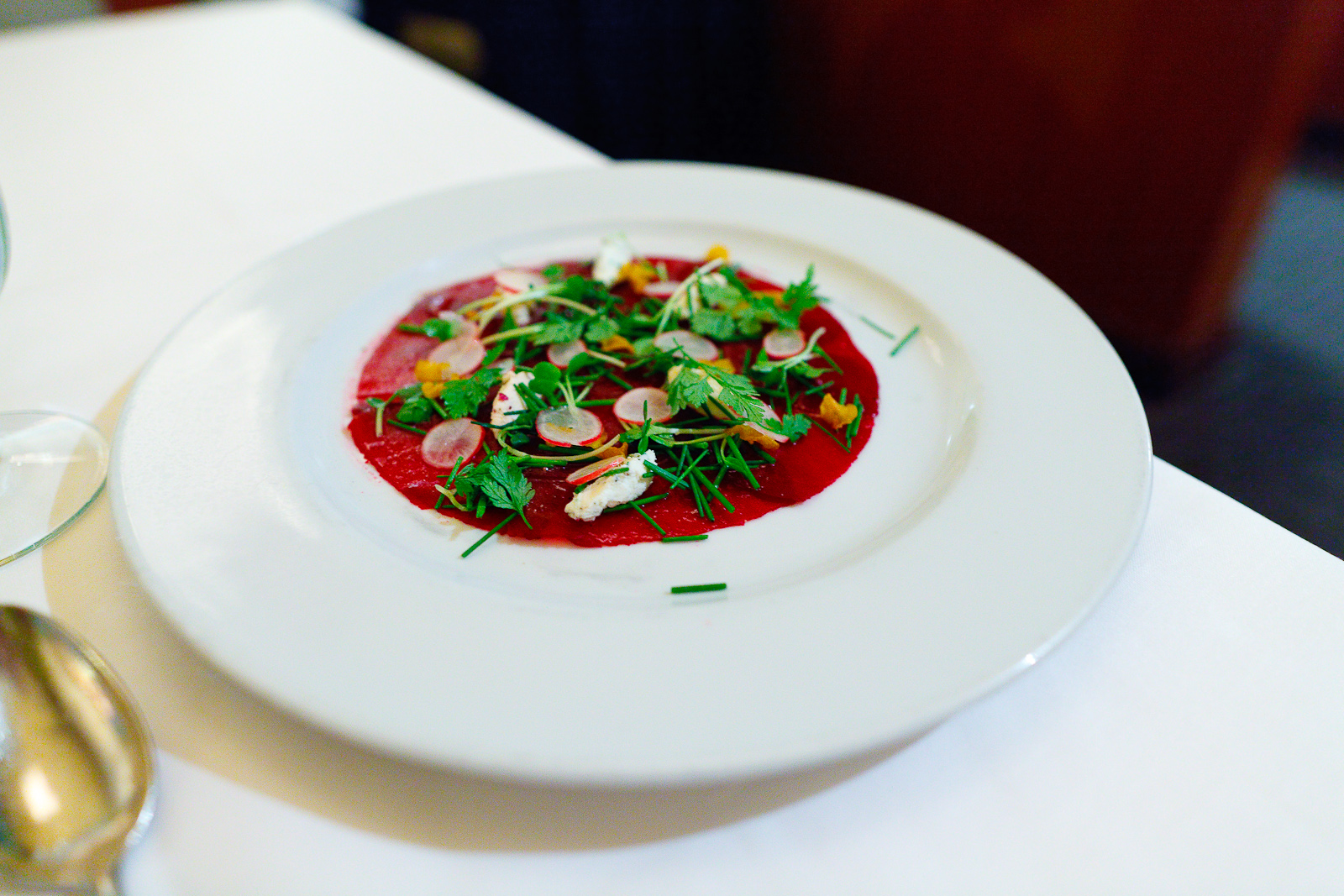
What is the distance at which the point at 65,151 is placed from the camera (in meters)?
1.42

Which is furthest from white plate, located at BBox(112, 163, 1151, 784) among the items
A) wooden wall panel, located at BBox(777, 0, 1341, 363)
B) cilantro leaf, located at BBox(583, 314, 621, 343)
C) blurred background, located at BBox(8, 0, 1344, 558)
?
wooden wall panel, located at BBox(777, 0, 1341, 363)

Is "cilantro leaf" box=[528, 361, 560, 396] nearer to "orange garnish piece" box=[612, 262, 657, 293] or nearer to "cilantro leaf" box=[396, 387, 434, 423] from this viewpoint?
"cilantro leaf" box=[396, 387, 434, 423]

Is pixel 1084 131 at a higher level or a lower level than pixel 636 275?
lower

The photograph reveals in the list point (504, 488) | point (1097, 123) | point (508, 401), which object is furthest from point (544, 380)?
point (1097, 123)

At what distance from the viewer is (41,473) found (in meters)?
0.76

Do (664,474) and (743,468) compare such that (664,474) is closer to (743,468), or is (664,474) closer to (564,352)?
(743,468)

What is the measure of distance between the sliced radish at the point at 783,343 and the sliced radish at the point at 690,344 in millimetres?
53

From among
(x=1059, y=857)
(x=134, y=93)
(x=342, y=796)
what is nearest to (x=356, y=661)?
(x=342, y=796)

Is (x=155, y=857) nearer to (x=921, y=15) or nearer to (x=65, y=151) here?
(x=65, y=151)

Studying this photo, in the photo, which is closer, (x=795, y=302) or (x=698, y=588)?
(x=698, y=588)

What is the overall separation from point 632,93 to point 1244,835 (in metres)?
3.08

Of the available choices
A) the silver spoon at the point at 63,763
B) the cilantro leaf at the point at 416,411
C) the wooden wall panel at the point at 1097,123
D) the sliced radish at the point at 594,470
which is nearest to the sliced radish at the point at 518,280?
the cilantro leaf at the point at 416,411

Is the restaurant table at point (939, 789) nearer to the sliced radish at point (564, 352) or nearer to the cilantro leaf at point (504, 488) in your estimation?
the cilantro leaf at point (504, 488)

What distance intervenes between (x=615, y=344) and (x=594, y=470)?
0.22m
